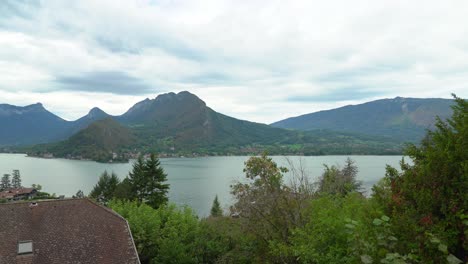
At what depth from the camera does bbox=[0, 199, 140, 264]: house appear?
41.2 ft

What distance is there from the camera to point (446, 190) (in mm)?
3785

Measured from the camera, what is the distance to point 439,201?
12.4 ft

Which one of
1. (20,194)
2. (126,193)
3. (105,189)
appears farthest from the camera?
(20,194)

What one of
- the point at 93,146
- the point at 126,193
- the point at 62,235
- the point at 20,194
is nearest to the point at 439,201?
the point at 62,235

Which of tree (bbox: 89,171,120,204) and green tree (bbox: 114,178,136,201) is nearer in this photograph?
green tree (bbox: 114,178,136,201)

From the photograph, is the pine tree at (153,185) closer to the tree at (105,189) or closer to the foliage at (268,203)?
the tree at (105,189)

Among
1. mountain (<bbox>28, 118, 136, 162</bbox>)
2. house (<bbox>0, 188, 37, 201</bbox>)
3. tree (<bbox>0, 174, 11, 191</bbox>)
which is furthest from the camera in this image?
mountain (<bbox>28, 118, 136, 162</bbox>)

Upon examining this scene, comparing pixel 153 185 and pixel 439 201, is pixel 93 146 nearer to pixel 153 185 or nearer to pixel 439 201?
pixel 153 185

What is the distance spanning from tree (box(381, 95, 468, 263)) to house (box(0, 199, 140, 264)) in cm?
1186

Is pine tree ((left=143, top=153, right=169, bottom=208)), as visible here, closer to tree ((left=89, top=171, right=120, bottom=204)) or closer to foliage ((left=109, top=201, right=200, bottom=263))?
tree ((left=89, top=171, right=120, bottom=204))

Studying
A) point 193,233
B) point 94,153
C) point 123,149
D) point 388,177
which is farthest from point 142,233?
point 123,149

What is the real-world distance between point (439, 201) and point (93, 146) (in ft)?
589

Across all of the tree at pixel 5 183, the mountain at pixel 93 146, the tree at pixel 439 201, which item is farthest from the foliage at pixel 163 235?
the mountain at pixel 93 146

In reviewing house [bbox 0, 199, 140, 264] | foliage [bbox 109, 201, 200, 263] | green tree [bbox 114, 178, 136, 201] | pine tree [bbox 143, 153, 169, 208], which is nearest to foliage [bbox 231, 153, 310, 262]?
foliage [bbox 109, 201, 200, 263]
